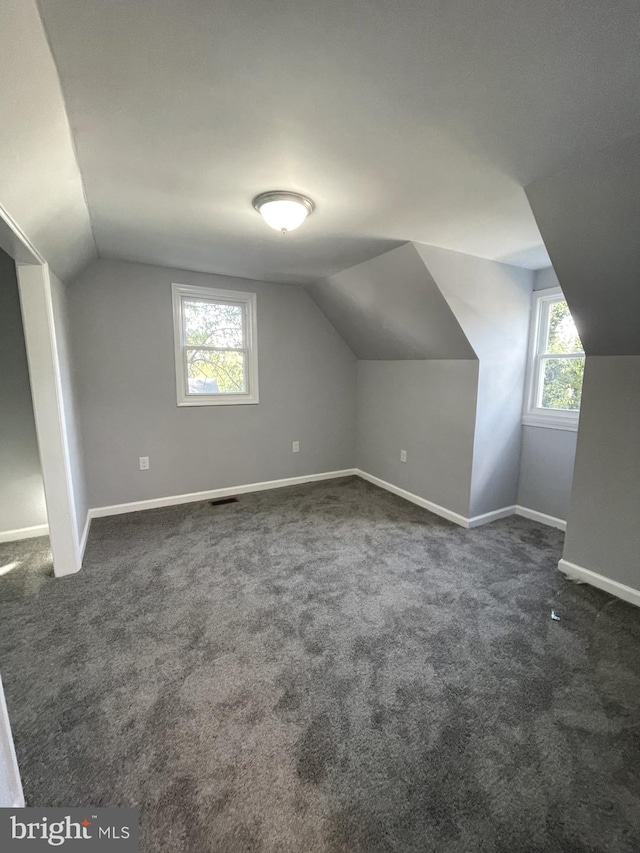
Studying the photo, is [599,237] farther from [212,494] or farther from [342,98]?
[212,494]

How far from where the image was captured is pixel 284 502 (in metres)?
3.67

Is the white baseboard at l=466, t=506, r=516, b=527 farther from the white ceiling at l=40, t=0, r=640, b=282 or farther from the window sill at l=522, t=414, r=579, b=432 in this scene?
the white ceiling at l=40, t=0, r=640, b=282

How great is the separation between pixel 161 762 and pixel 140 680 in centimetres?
42

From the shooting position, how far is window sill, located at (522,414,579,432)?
2961 millimetres

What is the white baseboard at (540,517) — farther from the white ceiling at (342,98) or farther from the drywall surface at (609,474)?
the white ceiling at (342,98)

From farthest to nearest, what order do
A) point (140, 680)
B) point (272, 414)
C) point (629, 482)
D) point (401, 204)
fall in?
point (272, 414) < point (629, 482) < point (401, 204) < point (140, 680)

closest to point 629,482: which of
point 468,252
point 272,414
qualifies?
point 468,252

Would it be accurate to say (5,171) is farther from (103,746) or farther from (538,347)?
(538,347)

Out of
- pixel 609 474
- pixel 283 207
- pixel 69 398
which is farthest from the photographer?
pixel 69 398

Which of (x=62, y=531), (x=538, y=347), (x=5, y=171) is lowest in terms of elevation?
(x=62, y=531)

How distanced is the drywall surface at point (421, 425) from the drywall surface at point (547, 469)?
2.25ft

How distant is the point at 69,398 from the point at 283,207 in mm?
2037

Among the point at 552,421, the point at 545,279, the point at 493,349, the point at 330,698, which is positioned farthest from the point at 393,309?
the point at 330,698

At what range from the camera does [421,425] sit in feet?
11.7
